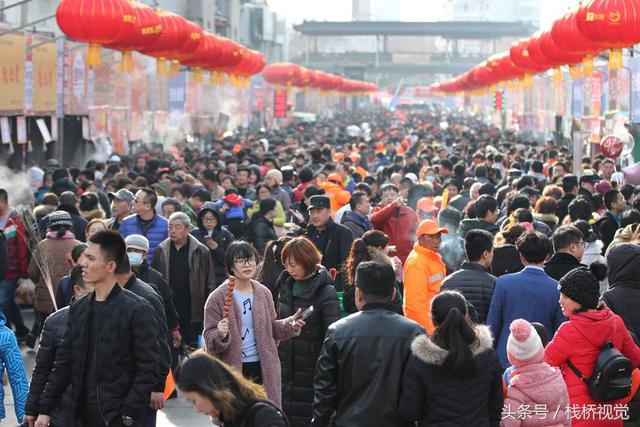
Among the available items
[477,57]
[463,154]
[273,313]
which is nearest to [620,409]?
[273,313]

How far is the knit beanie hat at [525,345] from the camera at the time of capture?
5297 millimetres

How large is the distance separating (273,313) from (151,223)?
3.65 m

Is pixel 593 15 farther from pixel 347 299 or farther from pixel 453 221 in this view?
pixel 347 299

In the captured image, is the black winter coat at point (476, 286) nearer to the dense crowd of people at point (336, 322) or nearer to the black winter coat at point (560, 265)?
the dense crowd of people at point (336, 322)

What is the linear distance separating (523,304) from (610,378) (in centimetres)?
97

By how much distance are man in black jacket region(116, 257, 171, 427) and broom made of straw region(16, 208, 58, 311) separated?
2.89m

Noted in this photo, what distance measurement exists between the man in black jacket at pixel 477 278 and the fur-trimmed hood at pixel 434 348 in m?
2.10

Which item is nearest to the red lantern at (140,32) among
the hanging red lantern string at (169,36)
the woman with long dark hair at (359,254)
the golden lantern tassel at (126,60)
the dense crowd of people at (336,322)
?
the golden lantern tassel at (126,60)

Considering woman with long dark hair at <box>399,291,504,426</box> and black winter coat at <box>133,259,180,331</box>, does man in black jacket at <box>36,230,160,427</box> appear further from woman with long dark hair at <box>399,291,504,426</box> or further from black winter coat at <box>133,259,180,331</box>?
black winter coat at <box>133,259,180,331</box>

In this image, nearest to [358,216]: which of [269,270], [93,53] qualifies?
[269,270]

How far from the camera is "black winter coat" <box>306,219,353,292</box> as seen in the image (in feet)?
30.3

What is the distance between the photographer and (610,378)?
5.80 metres

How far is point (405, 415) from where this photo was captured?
5.08 meters

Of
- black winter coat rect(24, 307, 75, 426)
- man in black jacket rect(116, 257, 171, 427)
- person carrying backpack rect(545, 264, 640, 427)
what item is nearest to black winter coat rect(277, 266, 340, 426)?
man in black jacket rect(116, 257, 171, 427)
